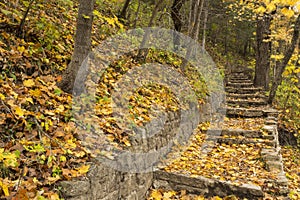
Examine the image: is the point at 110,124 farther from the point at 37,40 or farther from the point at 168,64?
the point at 168,64

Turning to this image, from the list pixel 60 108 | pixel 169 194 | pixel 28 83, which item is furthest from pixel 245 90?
pixel 28 83

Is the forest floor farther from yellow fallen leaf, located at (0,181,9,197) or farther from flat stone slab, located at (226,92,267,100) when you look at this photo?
flat stone slab, located at (226,92,267,100)

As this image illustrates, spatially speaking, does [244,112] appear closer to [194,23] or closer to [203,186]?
[194,23]

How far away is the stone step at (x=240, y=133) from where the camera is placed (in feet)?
18.8

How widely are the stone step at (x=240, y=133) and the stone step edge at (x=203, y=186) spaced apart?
2.16 metres

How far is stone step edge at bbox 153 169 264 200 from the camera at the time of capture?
3.69m

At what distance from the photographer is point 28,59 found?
11.3ft

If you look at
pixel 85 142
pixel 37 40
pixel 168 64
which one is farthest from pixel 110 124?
pixel 168 64

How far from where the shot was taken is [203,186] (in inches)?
154

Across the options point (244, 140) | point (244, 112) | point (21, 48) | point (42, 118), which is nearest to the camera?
point (42, 118)

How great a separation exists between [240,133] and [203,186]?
238cm

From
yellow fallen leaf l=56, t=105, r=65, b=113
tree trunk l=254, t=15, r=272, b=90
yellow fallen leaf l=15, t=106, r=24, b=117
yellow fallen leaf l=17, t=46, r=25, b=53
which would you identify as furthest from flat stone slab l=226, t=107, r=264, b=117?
yellow fallen leaf l=15, t=106, r=24, b=117

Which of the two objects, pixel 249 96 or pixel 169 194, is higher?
pixel 249 96

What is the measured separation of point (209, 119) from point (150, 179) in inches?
133
